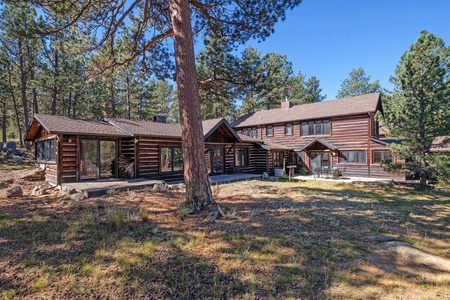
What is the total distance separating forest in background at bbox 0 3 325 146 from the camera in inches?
403

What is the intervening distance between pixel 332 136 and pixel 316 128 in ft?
5.33

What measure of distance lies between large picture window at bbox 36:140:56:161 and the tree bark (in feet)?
30.4

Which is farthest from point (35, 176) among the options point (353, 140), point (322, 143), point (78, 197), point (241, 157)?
point (353, 140)

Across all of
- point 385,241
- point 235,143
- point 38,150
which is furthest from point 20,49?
point 385,241

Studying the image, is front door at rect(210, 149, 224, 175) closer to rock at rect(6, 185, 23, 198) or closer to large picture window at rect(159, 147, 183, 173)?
large picture window at rect(159, 147, 183, 173)

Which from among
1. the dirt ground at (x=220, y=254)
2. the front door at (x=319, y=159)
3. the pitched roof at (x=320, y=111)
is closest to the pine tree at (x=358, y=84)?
the pitched roof at (x=320, y=111)

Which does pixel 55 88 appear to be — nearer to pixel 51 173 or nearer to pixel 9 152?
pixel 9 152

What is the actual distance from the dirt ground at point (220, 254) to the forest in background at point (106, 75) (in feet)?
20.7

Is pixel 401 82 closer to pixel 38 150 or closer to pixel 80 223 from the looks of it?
pixel 80 223

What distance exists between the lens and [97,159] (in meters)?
12.6

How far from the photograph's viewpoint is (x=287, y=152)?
22.6 metres

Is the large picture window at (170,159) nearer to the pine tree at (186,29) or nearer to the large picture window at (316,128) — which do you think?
the pine tree at (186,29)

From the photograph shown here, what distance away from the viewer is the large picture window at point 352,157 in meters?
18.7

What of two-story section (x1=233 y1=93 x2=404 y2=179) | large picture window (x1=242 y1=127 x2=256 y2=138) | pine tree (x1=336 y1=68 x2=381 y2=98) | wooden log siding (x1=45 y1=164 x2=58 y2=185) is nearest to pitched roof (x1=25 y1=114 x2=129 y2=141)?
wooden log siding (x1=45 y1=164 x2=58 y2=185)
